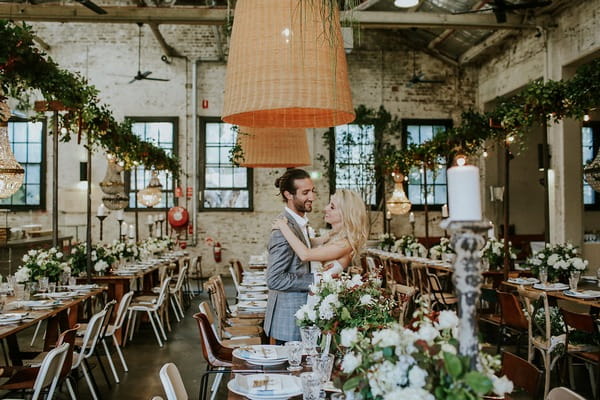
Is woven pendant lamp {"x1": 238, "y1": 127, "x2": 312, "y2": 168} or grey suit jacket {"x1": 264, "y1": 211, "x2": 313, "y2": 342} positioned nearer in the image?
grey suit jacket {"x1": 264, "y1": 211, "x2": 313, "y2": 342}

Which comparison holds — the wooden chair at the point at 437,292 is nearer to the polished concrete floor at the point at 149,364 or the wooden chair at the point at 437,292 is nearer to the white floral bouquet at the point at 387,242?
the polished concrete floor at the point at 149,364

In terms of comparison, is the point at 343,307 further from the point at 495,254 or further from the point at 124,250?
the point at 124,250

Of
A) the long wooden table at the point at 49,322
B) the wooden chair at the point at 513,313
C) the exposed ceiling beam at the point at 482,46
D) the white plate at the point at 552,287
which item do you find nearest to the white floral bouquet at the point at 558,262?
the white plate at the point at 552,287

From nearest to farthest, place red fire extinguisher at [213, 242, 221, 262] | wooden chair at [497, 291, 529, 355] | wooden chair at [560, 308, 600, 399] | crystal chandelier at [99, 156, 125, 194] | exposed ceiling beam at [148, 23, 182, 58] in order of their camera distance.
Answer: wooden chair at [560, 308, 600, 399] → wooden chair at [497, 291, 529, 355] → crystal chandelier at [99, 156, 125, 194] → exposed ceiling beam at [148, 23, 182, 58] → red fire extinguisher at [213, 242, 221, 262]

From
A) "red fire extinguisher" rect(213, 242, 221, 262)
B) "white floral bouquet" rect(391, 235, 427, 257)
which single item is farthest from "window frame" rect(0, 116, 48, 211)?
"white floral bouquet" rect(391, 235, 427, 257)

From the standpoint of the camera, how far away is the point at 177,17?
1108 cm

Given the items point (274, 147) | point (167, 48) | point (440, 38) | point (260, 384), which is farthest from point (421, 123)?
point (260, 384)

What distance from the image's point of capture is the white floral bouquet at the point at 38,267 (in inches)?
233

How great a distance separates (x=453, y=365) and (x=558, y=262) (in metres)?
5.63

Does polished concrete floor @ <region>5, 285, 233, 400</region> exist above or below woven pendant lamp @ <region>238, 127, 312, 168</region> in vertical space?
below

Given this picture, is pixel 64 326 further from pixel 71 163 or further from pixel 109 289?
pixel 71 163

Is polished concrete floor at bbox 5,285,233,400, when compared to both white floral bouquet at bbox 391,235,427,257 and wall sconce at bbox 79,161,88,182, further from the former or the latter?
wall sconce at bbox 79,161,88,182

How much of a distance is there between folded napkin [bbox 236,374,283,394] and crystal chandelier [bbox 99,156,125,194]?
693cm

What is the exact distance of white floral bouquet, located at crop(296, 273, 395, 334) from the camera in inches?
100
